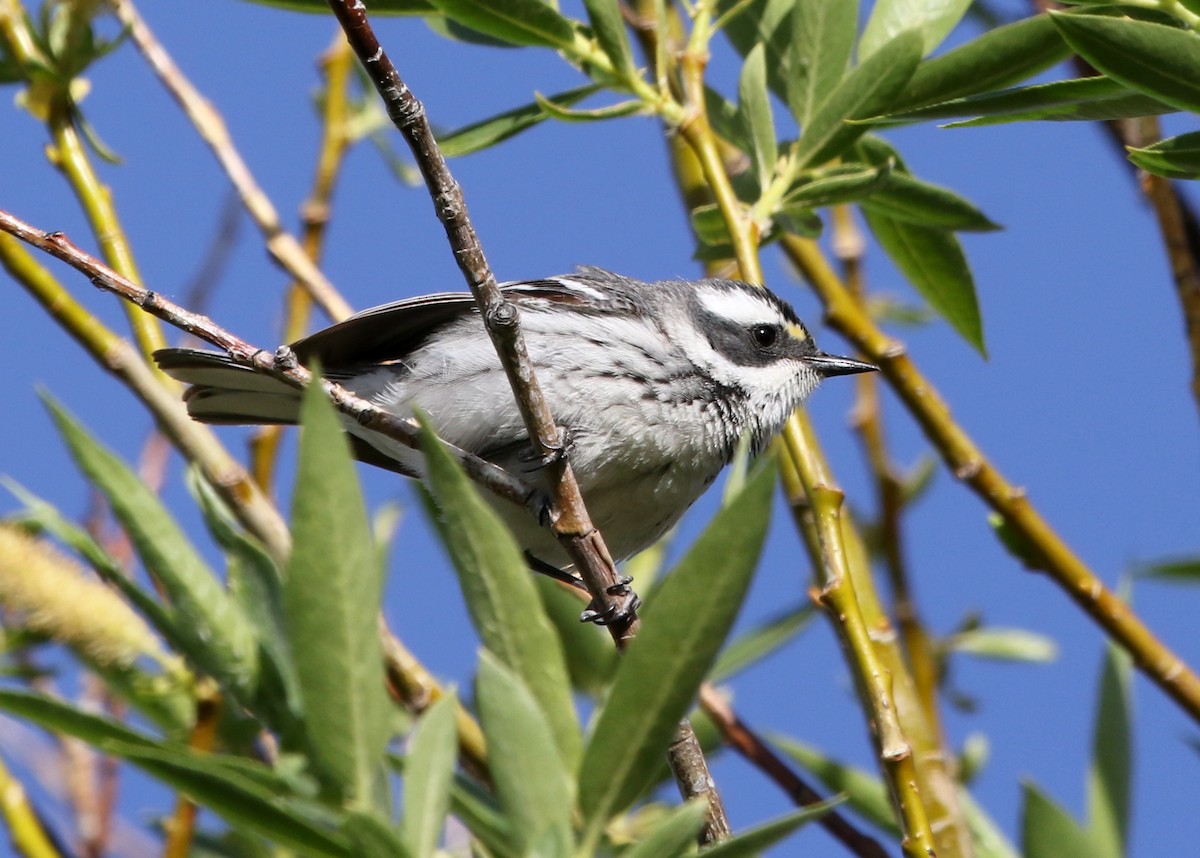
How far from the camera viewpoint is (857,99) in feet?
8.27

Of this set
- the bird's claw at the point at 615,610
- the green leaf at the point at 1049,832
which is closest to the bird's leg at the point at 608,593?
the bird's claw at the point at 615,610

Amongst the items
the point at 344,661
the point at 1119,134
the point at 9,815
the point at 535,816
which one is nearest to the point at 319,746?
the point at 344,661

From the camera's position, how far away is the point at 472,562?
4.87ft

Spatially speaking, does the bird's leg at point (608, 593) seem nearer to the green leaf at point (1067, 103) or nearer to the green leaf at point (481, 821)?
the green leaf at point (481, 821)

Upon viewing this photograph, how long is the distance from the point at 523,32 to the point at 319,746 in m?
1.55

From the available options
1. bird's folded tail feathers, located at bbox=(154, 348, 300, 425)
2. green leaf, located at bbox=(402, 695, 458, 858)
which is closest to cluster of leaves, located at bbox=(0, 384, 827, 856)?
green leaf, located at bbox=(402, 695, 458, 858)

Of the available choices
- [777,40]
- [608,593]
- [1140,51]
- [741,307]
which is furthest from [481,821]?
[741,307]

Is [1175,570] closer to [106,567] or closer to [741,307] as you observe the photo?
[741,307]

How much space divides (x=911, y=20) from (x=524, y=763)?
72.4 inches

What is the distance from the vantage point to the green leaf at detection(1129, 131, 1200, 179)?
1780 millimetres

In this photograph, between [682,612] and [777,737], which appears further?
[777,737]

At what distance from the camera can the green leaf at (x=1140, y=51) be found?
1643 millimetres

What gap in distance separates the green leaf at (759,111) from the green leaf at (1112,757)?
107 centimetres

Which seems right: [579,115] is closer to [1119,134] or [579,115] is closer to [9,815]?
[1119,134]
